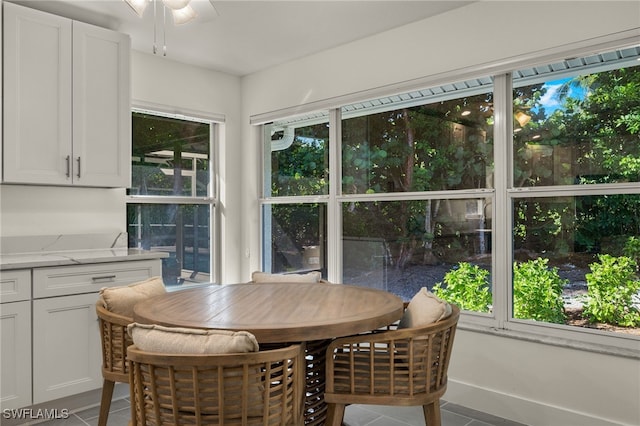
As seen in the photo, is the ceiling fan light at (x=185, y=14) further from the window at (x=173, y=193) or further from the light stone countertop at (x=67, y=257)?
the window at (x=173, y=193)

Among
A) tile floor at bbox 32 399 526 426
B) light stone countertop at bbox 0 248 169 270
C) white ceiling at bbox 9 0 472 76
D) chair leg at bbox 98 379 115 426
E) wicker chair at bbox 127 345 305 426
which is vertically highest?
white ceiling at bbox 9 0 472 76

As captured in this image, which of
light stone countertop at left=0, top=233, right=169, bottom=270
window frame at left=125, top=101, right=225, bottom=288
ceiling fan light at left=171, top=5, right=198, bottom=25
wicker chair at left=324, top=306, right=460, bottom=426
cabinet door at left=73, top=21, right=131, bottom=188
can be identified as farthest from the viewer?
window frame at left=125, top=101, right=225, bottom=288

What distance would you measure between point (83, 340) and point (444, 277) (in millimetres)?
2322

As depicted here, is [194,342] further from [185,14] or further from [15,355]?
[15,355]

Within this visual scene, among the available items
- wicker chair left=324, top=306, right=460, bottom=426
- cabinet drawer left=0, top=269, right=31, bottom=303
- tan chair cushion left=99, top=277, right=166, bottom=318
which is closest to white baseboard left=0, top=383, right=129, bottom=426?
cabinet drawer left=0, top=269, right=31, bottom=303

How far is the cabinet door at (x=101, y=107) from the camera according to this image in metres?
3.08

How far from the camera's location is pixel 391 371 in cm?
181

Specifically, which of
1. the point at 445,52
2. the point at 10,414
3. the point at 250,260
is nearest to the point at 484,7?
the point at 445,52

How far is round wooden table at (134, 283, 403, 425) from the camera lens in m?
1.66

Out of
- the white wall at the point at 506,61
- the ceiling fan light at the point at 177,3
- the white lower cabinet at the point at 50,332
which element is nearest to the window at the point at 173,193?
the white lower cabinet at the point at 50,332

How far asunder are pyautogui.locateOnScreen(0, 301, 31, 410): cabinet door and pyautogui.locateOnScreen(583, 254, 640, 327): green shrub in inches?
122

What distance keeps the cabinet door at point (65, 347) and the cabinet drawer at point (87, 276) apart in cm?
5

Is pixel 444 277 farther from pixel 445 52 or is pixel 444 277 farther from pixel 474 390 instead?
pixel 445 52

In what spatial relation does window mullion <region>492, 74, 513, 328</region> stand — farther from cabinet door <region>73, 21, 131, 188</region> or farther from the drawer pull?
cabinet door <region>73, 21, 131, 188</region>
